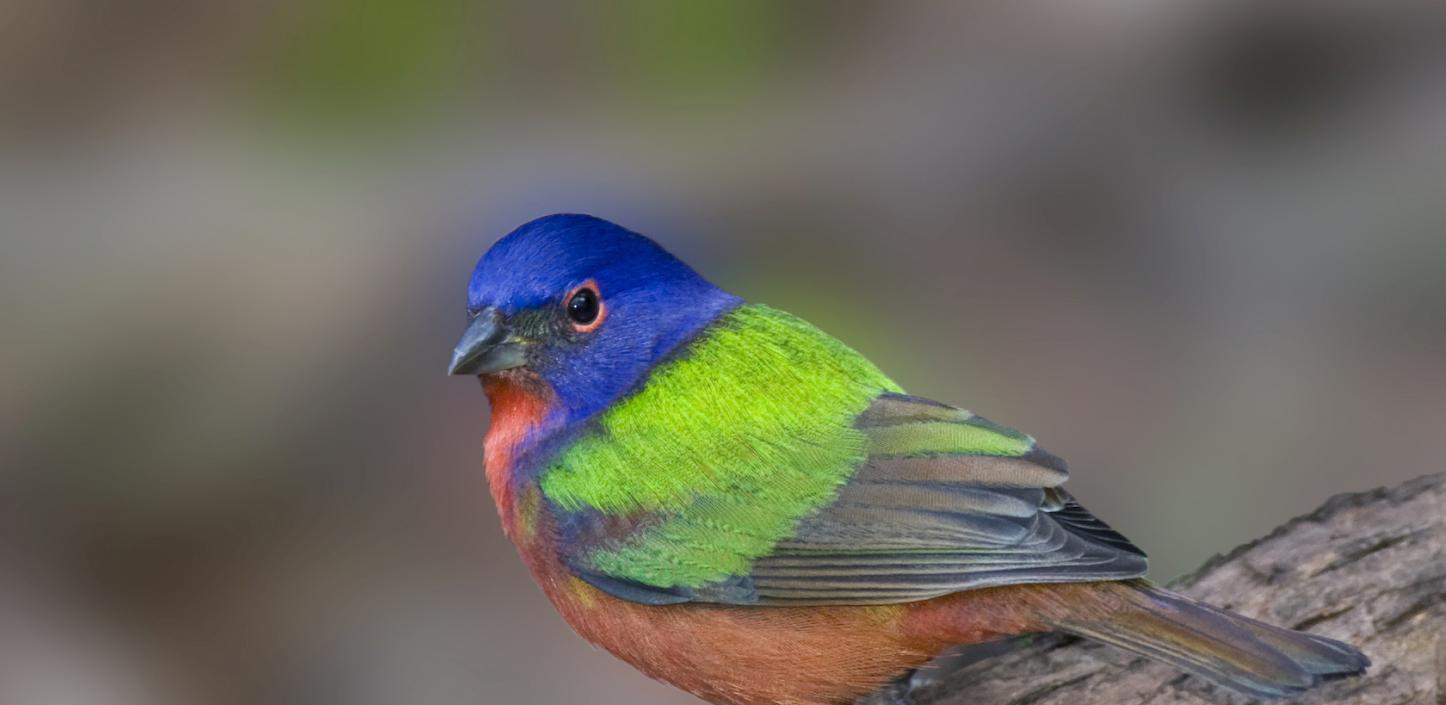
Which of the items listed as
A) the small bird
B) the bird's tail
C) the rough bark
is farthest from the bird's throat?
the bird's tail

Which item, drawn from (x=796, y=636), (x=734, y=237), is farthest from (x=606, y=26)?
(x=796, y=636)

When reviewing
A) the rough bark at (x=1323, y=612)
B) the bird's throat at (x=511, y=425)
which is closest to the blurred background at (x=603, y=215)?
the rough bark at (x=1323, y=612)

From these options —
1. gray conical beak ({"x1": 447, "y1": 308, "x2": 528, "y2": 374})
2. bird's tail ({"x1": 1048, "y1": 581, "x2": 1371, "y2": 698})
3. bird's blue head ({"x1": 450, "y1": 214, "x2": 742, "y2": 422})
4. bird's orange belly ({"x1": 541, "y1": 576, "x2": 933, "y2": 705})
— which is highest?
bird's blue head ({"x1": 450, "y1": 214, "x2": 742, "y2": 422})

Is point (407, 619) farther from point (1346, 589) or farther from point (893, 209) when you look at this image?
point (1346, 589)

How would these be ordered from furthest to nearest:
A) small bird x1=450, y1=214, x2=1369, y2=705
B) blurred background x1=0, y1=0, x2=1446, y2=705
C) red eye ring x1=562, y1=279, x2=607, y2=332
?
blurred background x1=0, y1=0, x2=1446, y2=705 < red eye ring x1=562, y1=279, x2=607, y2=332 < small bird x1=450, y1=214, x2=1369, y2=705

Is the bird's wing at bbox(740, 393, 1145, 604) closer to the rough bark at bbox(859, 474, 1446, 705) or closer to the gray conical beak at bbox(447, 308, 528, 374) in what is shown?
the rough bark at bbox(859, 474, 1446, 705)

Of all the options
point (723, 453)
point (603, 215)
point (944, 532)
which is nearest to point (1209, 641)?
point (944, 532)

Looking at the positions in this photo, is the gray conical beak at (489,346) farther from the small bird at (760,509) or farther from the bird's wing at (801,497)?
the bird's wing at (801,497)

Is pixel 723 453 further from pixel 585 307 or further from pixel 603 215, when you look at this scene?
pixel 603 215
